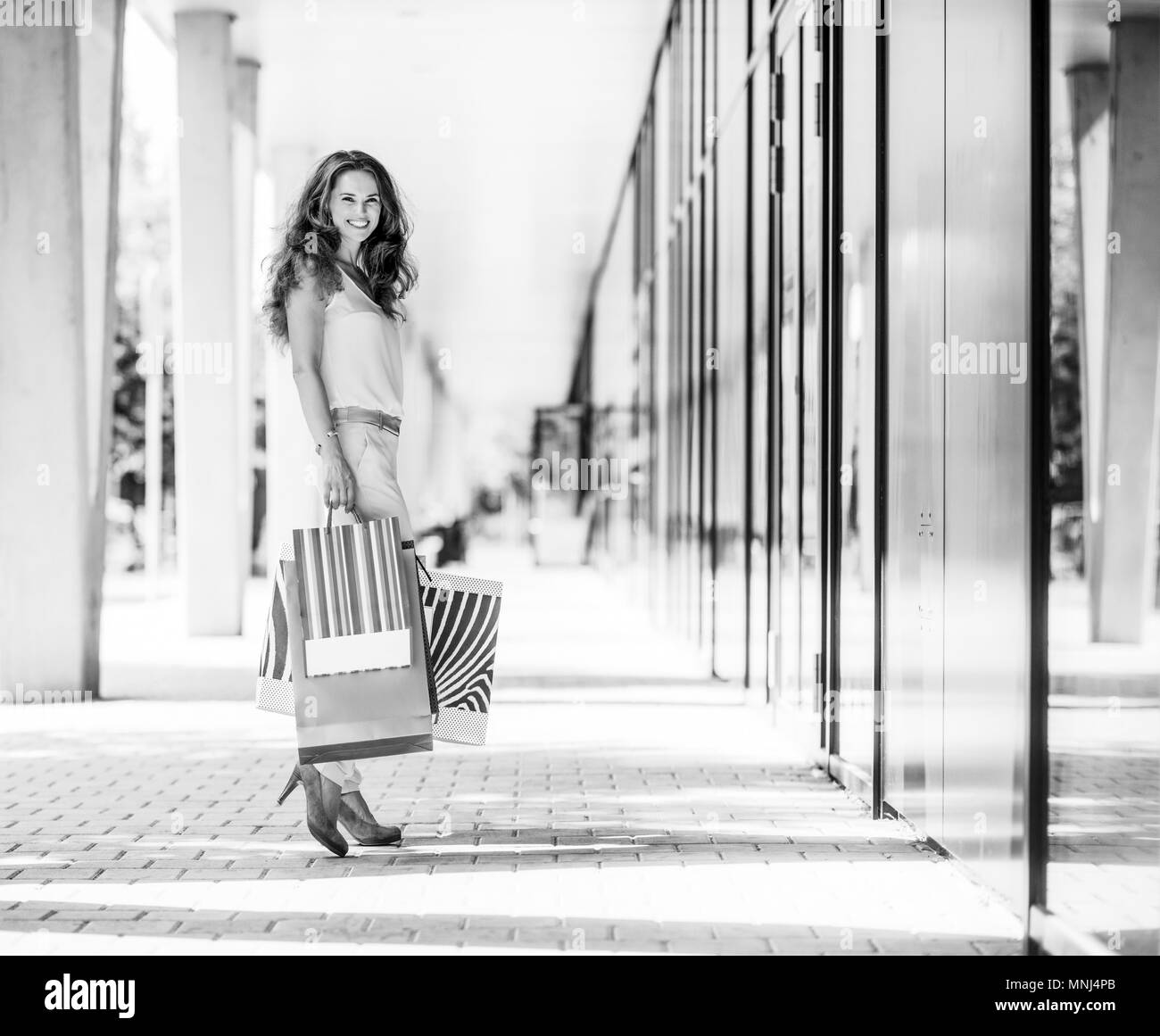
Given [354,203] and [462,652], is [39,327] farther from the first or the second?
[462,652]

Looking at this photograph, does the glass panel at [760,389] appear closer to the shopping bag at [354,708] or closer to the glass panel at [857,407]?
the glass panel at [857,407]

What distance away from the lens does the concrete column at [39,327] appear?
8.52 meters

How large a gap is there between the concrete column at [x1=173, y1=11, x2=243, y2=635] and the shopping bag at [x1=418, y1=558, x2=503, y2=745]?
8878 mm

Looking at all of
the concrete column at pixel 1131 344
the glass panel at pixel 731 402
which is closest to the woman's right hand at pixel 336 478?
the concrete column at pixel 1131 344

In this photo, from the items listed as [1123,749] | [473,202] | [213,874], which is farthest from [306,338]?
[473,202]

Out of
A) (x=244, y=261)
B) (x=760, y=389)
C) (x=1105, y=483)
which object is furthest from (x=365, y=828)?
(x=244, y=261)

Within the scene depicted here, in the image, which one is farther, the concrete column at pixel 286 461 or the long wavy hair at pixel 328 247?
the concrete column at pixel 286 461

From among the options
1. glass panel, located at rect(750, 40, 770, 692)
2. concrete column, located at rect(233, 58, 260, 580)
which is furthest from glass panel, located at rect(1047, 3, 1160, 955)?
concrete column, located at rect(233, 58, 260, 580)

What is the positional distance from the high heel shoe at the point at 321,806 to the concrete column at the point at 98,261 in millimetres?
4781

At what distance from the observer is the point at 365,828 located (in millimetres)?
4668

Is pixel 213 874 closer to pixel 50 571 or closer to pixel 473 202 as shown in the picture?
pixel 50 571

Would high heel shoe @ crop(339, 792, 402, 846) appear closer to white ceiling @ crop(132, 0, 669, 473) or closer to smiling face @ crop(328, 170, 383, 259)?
smiling face @ crop(328, 170, 383, 259)

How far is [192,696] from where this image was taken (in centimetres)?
900

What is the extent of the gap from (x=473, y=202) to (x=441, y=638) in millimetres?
18695
